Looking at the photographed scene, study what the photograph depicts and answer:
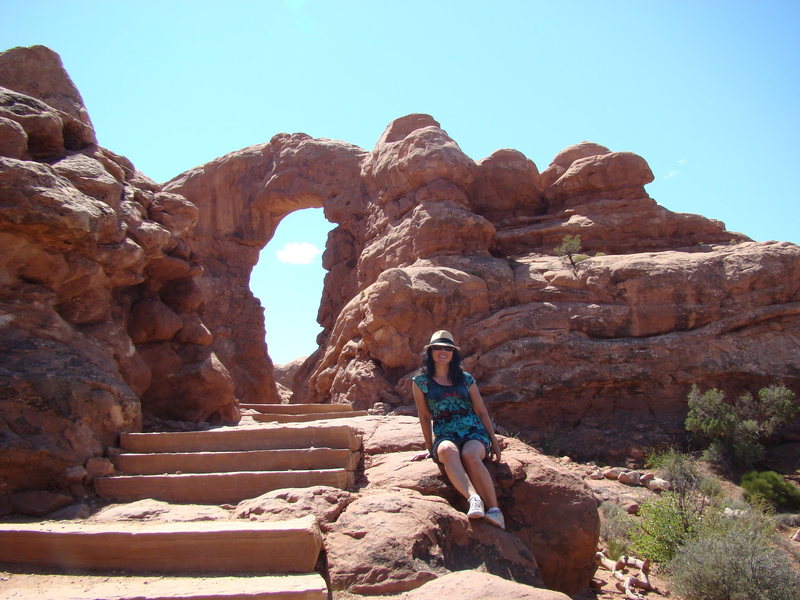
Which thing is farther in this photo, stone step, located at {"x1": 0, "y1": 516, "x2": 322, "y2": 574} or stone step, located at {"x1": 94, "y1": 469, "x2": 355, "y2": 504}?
stone step, located at {"x1": 94, "y1": 469, "x2": 355, "y2": 504}

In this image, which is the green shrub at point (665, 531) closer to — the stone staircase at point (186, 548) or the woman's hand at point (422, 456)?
the woman's hand at point (422, 456)

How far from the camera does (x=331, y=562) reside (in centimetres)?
389

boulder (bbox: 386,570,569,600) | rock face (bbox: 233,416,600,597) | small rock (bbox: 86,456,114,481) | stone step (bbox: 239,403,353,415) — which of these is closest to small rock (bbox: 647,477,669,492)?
rock face (bbox: 233,416,600,597)

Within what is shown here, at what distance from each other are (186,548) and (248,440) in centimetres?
199

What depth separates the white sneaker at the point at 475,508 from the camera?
437 centimetres

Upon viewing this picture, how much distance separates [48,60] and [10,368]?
22.0 feet

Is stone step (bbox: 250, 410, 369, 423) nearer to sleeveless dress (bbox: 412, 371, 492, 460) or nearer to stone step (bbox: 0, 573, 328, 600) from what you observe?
sleeveless dress (bbox: 412, 371, 492, 460)

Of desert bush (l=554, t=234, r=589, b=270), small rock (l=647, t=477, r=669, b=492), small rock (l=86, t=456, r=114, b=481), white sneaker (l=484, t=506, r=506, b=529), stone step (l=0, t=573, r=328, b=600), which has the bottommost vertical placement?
small rock (l=647, t=477, r=669, b=492)

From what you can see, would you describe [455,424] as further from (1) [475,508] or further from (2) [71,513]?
(2) [71,513]

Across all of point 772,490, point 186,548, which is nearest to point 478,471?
point 186,548

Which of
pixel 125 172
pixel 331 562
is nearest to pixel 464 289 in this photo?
pixel 125 172

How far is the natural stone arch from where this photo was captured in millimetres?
17297

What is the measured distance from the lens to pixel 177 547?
3.80m

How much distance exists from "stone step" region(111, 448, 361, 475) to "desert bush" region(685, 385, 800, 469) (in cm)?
786
